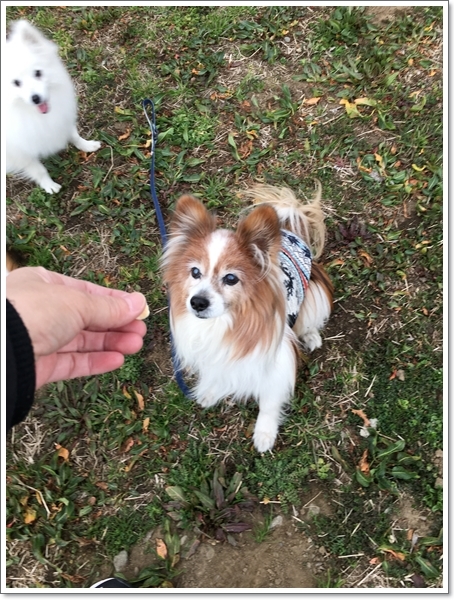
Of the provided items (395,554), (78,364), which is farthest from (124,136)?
(395,554)

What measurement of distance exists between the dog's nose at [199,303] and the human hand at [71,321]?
270 mm

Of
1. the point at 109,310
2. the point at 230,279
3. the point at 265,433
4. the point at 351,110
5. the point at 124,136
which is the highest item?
the point at 351,110

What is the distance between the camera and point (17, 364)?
1659 mm

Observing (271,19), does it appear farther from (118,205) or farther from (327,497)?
(327,497)

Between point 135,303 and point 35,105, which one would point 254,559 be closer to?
point 135,303

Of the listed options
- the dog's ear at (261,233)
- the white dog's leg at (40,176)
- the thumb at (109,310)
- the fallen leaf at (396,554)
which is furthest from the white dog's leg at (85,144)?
the fallen leaf at (396,554)

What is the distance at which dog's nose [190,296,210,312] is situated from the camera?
2213mm

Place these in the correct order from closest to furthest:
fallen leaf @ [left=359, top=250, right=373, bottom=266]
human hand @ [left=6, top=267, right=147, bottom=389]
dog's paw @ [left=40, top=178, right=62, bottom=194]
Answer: human hand @ [left=6, top=267, right=147, bottom=389], fallen leaf @ [left=359, top=250, right=373, bottom=266], dog's paw @ [left=40, top=178, right=62, bottom=194]

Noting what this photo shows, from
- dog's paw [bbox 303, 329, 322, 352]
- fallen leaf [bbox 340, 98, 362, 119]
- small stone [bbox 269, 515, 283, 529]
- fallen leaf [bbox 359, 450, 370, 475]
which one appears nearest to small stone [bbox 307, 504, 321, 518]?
small stone [bbox 269, 515, 283, 529]

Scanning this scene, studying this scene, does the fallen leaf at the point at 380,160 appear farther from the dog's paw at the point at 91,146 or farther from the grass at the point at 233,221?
the dog's paw at the point at 91,146

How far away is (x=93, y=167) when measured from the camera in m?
3.76

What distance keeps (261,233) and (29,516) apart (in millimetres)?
2258

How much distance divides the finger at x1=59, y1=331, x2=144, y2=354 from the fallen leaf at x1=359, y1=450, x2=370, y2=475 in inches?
62.3

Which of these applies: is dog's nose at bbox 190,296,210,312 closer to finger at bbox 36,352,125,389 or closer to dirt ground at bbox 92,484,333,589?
finger at bbox 36,352,125,389
